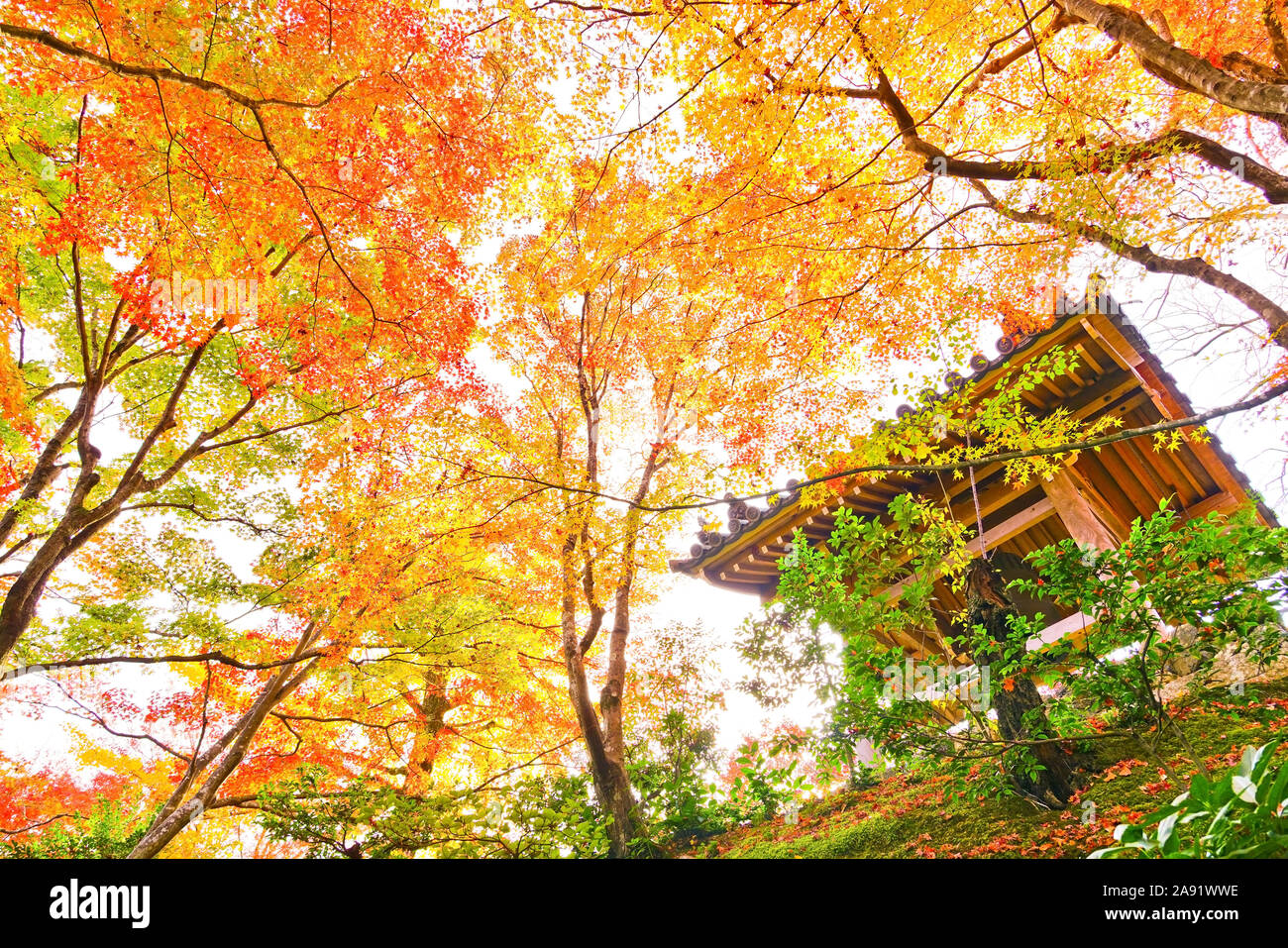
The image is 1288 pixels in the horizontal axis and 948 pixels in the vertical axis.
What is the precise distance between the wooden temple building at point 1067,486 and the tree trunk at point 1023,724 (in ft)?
3.59

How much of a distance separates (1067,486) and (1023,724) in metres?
3.76

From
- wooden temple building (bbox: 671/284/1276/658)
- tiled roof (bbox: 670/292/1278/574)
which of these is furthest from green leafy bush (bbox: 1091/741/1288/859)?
wooden temple building (bbox: 671/284/1276/658)

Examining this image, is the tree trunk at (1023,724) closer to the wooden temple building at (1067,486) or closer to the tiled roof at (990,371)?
the wooden temple building at (1067,486)

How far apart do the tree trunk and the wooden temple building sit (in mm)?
1093

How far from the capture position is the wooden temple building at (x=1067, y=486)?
22.2 feet

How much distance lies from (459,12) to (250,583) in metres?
7.47

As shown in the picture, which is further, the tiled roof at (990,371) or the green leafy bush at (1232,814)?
the tiled roof at (990,371)

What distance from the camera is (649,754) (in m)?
8.44

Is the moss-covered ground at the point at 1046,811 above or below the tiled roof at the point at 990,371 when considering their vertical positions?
below

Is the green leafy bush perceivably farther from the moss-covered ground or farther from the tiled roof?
the tiled roof

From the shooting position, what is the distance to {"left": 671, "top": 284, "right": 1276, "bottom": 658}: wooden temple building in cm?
677

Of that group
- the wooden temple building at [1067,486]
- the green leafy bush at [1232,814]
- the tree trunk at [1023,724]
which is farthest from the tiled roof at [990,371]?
the green leafy bush at [1232,814]

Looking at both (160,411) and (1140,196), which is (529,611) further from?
(1140,196)
